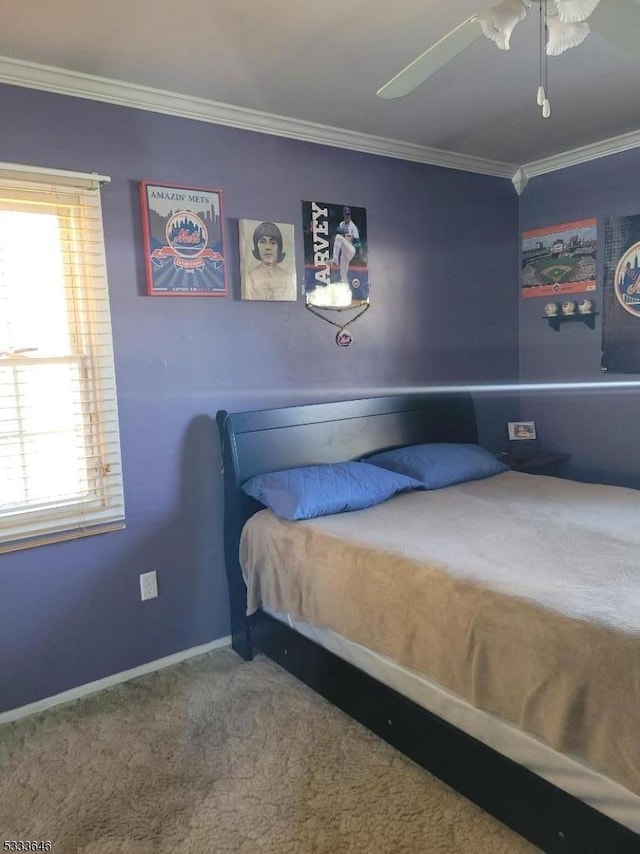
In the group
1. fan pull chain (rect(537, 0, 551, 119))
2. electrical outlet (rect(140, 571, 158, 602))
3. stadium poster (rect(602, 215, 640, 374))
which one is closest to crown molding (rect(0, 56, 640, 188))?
stadium poster (rect(602, 215, 640, 374))

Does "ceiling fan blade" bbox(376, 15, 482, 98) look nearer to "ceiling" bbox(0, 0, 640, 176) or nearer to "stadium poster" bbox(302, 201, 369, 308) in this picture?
"ceiling" bbox(0, 0, 640, 176)

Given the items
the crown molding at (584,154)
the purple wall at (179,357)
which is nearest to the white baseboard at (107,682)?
the purple wall at (179,357)

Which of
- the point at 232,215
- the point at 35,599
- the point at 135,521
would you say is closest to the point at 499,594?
the point at 135,521

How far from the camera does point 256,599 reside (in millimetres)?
2721

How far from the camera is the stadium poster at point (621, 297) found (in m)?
3.46

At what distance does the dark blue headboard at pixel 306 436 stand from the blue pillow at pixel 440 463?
14 cm

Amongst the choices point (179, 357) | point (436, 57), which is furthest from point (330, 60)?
point (179, 357)

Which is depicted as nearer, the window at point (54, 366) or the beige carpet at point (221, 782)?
the beige carpet at point (221, 782)

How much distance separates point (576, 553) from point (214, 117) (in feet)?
7.48

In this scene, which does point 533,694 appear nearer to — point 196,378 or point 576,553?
point 576,553

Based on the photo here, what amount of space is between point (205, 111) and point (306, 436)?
1488mm

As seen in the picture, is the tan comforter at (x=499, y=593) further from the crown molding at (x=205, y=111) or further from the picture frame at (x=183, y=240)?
the crown molding at (x=205, y=111)

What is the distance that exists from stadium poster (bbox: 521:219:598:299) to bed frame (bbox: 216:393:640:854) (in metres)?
0.89

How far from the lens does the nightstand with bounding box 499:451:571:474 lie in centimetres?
364
